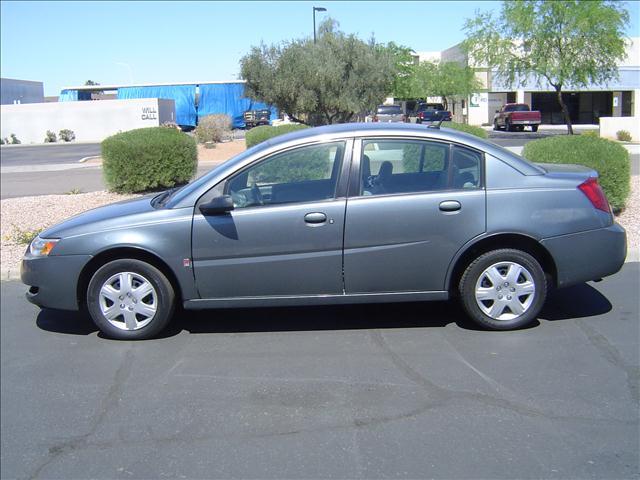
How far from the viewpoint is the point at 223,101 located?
56.6 metres

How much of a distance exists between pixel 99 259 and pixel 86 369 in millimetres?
984

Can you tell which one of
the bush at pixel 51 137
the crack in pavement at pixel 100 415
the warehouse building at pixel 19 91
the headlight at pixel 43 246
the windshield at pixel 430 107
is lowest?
the crack in pavement at pixel 100 415

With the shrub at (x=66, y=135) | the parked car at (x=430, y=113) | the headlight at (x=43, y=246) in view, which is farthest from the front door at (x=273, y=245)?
the shrub at (x=66, y=135)

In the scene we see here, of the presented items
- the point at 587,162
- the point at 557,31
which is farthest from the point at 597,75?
the point at 587,162

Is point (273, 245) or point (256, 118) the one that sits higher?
point (256, 118)

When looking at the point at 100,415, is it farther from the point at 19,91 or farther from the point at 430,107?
the point at 19,91

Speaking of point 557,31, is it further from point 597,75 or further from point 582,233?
point 582,233

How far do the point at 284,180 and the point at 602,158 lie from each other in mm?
6003

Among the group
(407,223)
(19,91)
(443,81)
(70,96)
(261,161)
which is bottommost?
(407,223)

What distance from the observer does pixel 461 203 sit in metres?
6.05

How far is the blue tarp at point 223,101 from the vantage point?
56500 millimetres

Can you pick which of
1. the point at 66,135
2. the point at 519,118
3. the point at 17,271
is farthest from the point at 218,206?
the point at 66,135

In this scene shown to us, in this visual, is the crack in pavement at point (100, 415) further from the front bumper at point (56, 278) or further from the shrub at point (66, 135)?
the shrub at point (66, 135)

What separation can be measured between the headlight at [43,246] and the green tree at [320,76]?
1795 centimetres
